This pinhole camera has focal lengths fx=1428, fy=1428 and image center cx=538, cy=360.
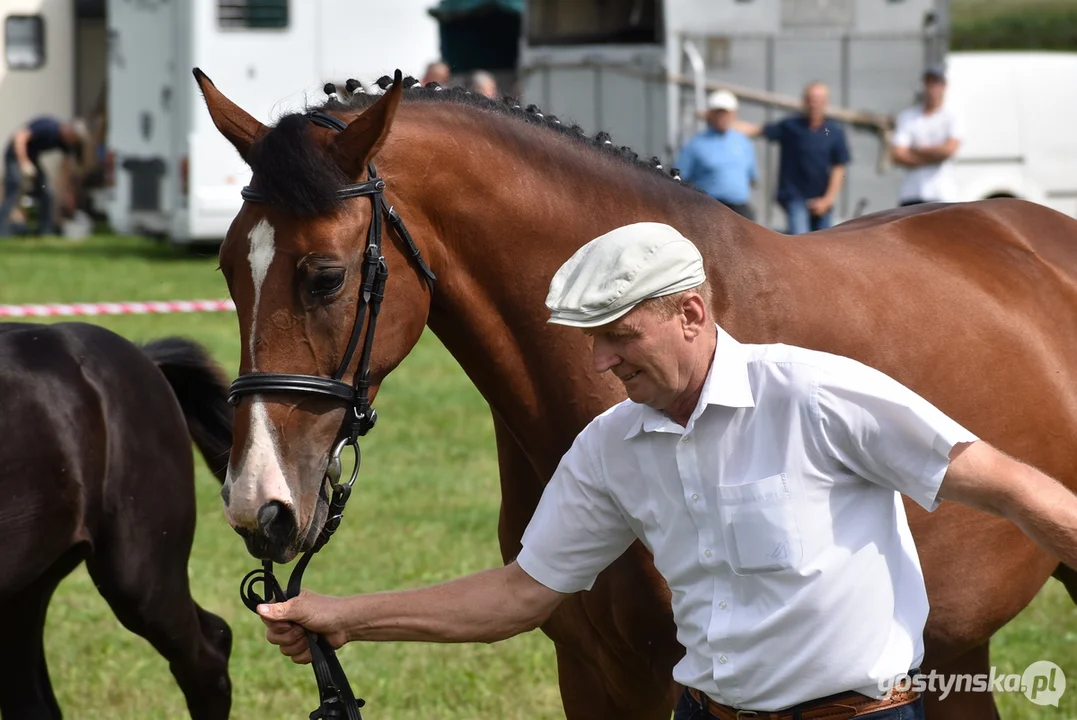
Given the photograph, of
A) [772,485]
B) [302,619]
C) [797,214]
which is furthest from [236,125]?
[797,214]

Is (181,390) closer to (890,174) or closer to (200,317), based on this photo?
(200,317)

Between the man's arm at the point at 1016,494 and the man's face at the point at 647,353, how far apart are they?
475 mm

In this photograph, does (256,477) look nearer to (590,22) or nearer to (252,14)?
(590,22)

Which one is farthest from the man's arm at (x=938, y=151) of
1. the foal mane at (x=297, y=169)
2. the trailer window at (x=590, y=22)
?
the foal mane at (x=297, y=169)

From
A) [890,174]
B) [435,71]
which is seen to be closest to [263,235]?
[435,71]

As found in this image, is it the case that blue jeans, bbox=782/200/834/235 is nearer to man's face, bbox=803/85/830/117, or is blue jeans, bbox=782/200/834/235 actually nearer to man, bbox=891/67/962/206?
man's face, bbox=803/85/830/117

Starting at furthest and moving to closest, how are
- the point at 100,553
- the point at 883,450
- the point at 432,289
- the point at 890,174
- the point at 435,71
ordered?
the point at 890,174, the point at 435,71, the point at 100,553, the point at 432,289, the point at 883,450

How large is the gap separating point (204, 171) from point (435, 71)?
174 inches

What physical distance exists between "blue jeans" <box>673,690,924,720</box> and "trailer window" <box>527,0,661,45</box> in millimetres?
12967

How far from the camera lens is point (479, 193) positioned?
3137mm

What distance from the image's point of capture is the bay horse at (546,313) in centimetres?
281

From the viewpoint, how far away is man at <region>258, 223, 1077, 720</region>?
2365mm

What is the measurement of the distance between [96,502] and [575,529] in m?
2.18

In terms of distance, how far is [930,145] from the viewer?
1233 cm
